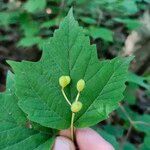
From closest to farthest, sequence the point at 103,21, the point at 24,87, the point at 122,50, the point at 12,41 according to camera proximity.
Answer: the point at 24,87 → the point at 122,50 → the point at 103,21 → the point at 12,41

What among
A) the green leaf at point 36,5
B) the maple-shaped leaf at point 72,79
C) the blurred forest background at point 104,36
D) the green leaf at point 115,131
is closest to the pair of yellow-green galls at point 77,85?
the maple-shaped leaf at point 72,79

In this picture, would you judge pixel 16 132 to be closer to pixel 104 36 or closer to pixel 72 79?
pixel 72 79

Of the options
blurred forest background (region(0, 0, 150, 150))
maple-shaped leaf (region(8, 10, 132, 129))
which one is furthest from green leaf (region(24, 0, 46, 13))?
maple-shaped leaf (region(8, 10, 132, 129))

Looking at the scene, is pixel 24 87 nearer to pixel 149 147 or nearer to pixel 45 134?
pixel 45 134

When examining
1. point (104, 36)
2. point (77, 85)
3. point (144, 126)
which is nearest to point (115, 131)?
point (144, 126)

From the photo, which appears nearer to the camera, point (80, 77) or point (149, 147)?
point (80, 77)

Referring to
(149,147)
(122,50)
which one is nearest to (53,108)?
(149,147)
